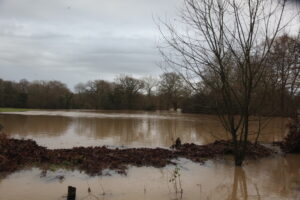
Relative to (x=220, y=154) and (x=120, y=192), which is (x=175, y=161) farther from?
(x=120, y=192)

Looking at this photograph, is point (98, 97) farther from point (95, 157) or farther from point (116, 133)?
point (95, 157)

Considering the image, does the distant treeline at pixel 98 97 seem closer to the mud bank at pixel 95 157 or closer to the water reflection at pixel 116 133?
the water reflection at pixel 116 133

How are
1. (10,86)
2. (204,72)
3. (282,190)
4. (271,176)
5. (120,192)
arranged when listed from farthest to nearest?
(10,86)
(204,72)
(271,176)
(282,190)
(120,192)

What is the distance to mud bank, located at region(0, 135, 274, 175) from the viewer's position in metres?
7.36

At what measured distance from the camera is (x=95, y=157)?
8250 mm

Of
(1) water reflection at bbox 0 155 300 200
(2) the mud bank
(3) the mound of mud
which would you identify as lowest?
(1) water reflection at bbox 0 155 300 200

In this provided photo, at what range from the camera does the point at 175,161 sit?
861 cm

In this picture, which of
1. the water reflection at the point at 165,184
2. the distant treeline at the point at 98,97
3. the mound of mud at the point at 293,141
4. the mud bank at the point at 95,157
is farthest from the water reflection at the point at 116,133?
the distant treeline at the point at 98,97

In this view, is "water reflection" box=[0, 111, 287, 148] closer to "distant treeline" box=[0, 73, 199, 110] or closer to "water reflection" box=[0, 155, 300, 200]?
"water reflection" box=[0, 155, 300, 200]

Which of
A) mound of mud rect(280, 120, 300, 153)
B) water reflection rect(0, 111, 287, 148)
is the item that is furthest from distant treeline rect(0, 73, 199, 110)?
mound of mud rect(280, 120, 300, 153)

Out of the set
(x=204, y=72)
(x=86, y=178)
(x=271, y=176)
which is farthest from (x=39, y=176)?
(x=271, y=176)

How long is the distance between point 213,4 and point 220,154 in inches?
206

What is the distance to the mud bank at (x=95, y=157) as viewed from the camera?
24.2ft

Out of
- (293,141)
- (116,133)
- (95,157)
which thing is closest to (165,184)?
(95,157)
